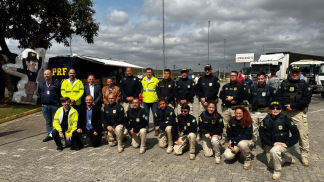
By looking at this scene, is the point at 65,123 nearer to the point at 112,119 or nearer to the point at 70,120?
the point at 70,120

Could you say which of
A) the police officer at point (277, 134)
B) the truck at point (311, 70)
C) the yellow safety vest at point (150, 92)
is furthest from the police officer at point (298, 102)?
the truck at point (311, 70)

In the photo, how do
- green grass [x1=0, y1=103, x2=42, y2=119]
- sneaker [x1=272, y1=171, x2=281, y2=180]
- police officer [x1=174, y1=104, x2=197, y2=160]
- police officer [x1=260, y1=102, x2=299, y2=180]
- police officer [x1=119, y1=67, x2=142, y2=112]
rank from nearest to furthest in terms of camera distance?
sneaker [x1=272, y1=171, x2=281, y2=180] < police officer [x1=260, y1=102, x2=299, y2=180] < police officer [x1=174, y1=104, x2=197, y2=160] < police officer [x1=119, y1=67, x2=142, y2=112] < green grass [x1=0, y1=103, x2=42, y2=119]

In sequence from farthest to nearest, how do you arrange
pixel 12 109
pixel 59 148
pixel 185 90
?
pixel 12 109 < pixel 185 90 < pixel 59 148

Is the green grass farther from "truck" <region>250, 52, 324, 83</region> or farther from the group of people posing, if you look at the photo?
"truck" <region>250, 52, 324, 83</region>

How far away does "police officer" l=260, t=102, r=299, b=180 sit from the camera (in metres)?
3.61

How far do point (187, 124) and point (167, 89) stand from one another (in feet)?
4.70

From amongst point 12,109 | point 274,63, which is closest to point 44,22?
point 12,109

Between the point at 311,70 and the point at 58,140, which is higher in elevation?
the point at 311,70

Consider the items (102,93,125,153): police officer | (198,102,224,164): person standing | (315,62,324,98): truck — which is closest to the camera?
(198,102,224,164): person standing

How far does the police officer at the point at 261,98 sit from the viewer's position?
4.73 m

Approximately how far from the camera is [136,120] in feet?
16.5

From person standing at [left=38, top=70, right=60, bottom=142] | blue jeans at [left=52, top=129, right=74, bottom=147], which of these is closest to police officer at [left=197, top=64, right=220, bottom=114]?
blue jeans at [left=52, top=129, right=74, bottom=147]

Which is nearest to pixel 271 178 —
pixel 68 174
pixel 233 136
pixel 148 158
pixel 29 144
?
pixel 233 136

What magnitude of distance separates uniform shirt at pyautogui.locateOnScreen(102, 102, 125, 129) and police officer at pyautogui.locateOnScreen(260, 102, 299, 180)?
299 cm
